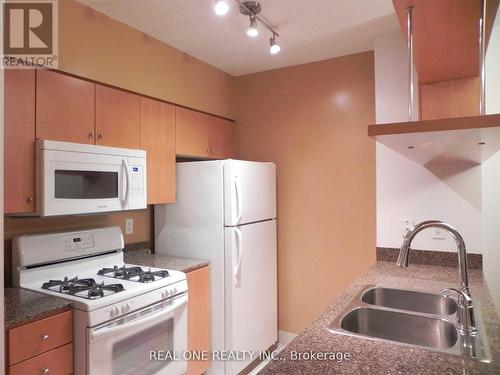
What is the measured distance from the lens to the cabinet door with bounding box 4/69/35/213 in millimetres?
1717

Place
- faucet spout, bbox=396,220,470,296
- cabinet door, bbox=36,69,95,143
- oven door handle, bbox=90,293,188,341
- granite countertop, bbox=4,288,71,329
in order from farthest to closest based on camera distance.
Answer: cabinet door, bbox=36,69,95,143 → oven door handle, bbox=90,293,188,341 → granite countertop, bbox=4,288,71,329 → faucet spout, bbox=396,220,470,296

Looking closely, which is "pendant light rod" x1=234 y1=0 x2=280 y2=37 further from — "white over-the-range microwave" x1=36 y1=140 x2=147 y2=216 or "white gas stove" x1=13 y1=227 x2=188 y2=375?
"white gas stove" x1=13 y1=227 x2=188 y2=375

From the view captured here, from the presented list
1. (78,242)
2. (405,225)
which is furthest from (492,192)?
(78,242)

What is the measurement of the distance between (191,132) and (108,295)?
1510 mm

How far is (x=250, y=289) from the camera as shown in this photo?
278 cm

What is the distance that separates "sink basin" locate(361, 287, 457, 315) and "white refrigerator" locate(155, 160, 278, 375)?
1075 millimetres

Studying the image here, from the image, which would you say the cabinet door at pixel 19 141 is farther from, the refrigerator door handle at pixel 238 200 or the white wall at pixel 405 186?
the white wall at pixel 405 186

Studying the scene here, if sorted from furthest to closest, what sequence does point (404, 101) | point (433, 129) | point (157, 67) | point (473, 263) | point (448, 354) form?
point (157, 67) → point (404, 101) → point (473, 263) → point (448, 354) → point (433, 129)

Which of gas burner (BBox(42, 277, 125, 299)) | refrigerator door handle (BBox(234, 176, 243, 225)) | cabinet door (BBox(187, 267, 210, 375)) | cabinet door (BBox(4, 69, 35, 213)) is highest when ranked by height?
cabinet door (BBox(4, 69, 35, 213))

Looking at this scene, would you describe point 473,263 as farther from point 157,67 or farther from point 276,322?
point 157,67

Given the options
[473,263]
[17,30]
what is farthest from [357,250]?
[17,30]

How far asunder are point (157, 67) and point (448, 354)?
249 centimetres

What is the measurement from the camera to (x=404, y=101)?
2488 millimetres

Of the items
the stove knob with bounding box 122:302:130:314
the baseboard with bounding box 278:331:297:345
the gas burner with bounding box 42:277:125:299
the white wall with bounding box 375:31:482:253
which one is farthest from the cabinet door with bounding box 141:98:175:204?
the baseboard with bounding box 278:331:297:345
